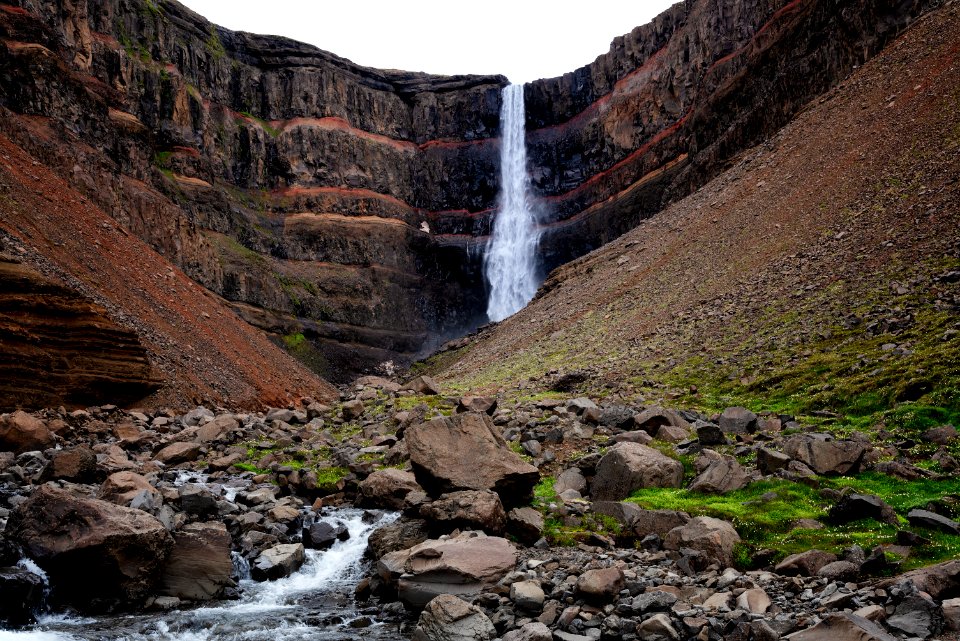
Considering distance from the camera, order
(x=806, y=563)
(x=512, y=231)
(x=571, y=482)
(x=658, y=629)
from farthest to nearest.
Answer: (x=512, y=231) → (x=571, y=482) → (x=806, y=563) → (x=658, y=629)

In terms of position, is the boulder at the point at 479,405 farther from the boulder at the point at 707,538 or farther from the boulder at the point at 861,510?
the boulder at the point at 861,510

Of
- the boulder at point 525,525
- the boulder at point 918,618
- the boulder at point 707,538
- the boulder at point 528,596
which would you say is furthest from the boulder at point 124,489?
the boulder at point 918,618

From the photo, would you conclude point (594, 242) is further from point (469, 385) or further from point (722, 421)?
point (722, 421)

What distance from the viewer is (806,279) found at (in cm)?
2598

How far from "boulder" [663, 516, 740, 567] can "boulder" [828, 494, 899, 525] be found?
58.0 inches

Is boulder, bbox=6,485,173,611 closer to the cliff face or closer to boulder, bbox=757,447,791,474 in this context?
boulder, bbox=757,447,791,474

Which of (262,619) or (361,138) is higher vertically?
(361,138)

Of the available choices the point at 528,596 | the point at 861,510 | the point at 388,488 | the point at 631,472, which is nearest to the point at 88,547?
the point at 388,488

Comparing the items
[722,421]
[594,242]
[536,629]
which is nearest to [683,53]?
[594,242]

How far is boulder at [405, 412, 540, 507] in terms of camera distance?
1196cm

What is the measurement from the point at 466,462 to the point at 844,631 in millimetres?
7326

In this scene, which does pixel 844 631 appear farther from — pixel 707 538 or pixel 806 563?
pixel 707 538

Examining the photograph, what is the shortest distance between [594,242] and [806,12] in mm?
27389

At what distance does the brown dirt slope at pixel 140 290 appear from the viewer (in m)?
25.2
